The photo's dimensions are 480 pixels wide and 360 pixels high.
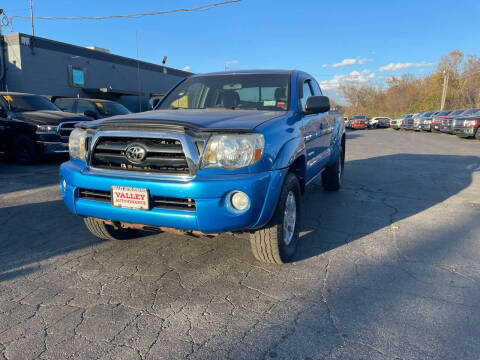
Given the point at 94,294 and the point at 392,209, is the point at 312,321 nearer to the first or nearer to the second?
the point at 94,294

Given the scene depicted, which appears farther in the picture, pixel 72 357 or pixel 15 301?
pixel 15 301

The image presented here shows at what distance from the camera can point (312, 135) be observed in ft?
13.4

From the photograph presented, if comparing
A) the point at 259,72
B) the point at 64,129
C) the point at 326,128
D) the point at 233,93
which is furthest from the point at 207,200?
the point at 64,129

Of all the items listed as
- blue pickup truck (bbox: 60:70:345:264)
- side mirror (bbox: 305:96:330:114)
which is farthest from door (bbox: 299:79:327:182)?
blue pickup truck (bbox: 60:70:345:264)

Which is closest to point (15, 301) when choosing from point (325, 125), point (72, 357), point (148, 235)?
point (72, 357)

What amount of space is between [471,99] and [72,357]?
62.9m

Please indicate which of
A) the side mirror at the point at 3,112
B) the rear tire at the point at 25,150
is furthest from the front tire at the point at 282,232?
the side mirror at the point at 3,112

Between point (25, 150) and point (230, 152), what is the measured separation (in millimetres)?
7324

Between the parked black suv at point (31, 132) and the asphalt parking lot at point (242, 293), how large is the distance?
3.73 m

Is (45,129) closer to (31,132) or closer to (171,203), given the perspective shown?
(31,132)

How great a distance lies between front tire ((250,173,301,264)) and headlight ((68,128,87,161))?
163 centimetres

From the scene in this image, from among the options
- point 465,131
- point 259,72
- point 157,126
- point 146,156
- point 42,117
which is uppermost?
point 259,72

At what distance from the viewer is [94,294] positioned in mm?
2703

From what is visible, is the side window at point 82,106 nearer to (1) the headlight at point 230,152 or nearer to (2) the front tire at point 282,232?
(2) the front tire at point 282,232
